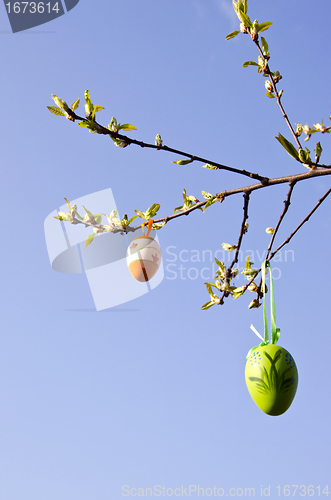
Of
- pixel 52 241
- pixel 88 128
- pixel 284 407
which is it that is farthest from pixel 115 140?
pixel 52 241

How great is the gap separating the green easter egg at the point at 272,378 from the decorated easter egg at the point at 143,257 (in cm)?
73

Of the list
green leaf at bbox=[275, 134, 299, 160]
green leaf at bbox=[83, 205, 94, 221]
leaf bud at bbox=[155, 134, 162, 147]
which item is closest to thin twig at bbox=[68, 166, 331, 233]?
green leaf at bbox=[83, 205, 94, 221]

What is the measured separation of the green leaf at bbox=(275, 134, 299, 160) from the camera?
1.15 metres

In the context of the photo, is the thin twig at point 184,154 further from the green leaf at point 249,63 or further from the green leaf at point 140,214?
the green leaf at point 249,63

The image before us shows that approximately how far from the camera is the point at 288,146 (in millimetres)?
1188

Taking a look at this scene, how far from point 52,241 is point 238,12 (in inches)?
67.9

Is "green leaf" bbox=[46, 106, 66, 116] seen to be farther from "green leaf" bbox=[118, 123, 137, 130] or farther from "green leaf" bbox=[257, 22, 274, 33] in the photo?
"green leaf" bbox=[257, 22, 274, 33]

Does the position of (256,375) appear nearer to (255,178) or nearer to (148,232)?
(255,178)

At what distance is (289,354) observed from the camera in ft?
4.72

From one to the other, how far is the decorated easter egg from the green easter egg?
731mm

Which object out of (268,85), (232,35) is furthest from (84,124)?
(268,85)

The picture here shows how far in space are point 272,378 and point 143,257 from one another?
2.80 ft

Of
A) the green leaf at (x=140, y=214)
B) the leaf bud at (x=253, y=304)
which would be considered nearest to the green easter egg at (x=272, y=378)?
the leaf bud at (x=253, y=304)

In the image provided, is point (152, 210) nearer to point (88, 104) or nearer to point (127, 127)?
point (127, 127)
